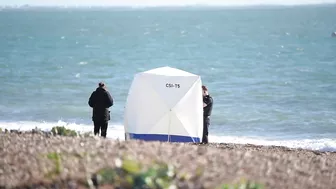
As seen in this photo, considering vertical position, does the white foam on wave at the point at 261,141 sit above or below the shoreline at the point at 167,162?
above

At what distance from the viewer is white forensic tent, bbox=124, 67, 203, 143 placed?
15812 millimetres

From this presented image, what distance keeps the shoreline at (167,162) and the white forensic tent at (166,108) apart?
15.1ft

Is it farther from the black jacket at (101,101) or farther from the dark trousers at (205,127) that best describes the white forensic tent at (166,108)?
the dark trousers at (205,127)

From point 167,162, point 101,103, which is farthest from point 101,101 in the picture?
point 167,162

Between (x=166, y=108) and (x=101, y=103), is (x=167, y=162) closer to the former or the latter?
(x=166, y=108)

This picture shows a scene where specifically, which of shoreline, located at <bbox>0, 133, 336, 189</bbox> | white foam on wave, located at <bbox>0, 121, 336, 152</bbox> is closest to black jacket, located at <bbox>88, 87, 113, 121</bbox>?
shoreline, located at <bbox>0, 133, 336, 189</bbox>

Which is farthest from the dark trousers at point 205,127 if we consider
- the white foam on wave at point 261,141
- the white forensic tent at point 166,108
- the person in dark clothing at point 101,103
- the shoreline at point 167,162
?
the shoreline at point 167,162

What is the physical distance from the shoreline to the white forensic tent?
4.59 meters

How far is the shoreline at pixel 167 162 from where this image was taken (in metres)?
9.06

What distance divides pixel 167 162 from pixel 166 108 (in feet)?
21.4

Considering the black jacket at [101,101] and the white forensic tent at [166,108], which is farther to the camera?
the black jacket at [101,101]

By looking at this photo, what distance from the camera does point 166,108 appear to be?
15867mm

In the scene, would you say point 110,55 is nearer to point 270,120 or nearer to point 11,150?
point 270,120

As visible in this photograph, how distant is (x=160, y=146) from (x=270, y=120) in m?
19.5
